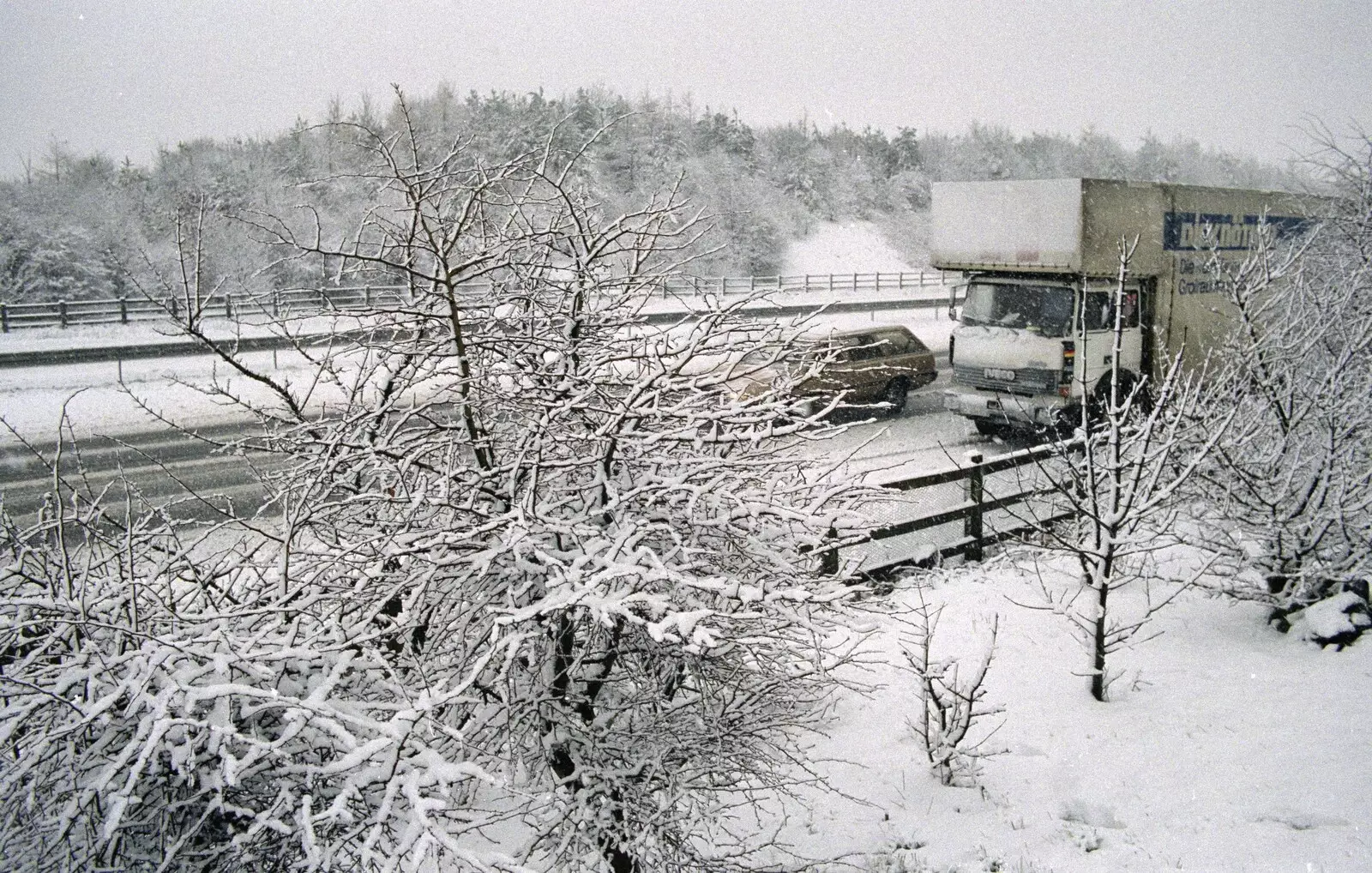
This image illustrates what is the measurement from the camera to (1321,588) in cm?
746

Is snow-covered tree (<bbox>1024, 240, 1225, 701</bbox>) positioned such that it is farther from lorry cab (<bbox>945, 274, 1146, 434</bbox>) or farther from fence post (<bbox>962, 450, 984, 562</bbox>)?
lorry cab (<bbox>945, 274, 1146, 434</bbox>)

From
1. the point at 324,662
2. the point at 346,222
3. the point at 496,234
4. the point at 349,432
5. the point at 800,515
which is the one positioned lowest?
the point at 324,662

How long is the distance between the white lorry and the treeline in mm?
3791

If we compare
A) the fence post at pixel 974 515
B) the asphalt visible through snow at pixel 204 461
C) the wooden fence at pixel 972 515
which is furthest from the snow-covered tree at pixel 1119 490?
the asphalt visible through snow at pixel 204 461

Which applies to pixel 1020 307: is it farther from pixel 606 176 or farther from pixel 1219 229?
pixel 606 176

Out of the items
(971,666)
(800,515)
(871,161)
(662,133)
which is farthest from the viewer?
(871,161)

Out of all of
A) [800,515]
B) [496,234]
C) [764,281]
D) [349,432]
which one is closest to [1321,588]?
[800,515]

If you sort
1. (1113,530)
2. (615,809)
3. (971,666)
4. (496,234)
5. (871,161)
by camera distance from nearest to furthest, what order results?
1. (615,809)
2. (496,234)
3. (1113,530)
4. (971,666)
5. (871,161)

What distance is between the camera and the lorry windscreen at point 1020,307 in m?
13.6

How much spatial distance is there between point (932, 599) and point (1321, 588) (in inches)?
125

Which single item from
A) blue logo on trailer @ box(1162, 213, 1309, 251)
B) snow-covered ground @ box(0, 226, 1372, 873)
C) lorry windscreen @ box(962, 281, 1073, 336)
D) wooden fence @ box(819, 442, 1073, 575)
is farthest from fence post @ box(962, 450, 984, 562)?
blue logo on trailer @ box(1162, 213, 1309, 251)

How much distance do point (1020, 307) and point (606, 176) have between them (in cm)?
4829

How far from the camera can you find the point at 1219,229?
15414mm

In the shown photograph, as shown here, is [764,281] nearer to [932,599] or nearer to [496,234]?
[932,599]
